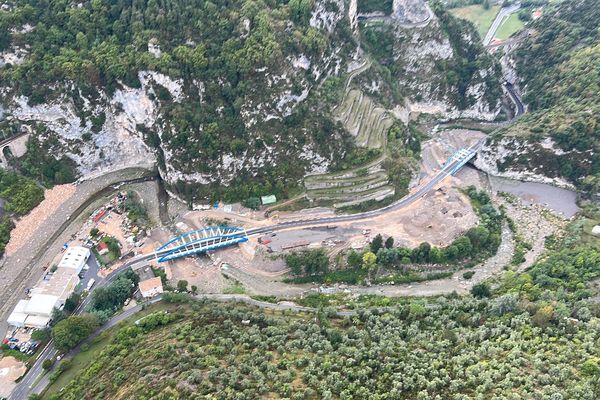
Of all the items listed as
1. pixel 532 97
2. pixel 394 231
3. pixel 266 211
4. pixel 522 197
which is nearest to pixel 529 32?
pixel 532 97

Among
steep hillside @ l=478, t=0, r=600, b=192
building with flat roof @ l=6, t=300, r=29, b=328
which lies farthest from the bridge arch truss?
steep hillside @ l=478, t=0, r=600, b=192

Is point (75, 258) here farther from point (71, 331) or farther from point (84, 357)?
point (84, 357)

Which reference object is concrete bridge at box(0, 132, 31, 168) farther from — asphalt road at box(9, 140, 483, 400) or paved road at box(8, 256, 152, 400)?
paved road at box(8, 256, 152, 400)

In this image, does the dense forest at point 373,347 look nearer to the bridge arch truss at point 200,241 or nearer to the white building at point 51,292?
the white building at point 51,292

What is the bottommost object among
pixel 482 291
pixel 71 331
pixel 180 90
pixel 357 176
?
pixel 482 291

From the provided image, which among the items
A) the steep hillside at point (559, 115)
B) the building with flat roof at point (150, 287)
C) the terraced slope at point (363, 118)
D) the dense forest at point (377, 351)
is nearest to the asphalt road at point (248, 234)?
the building with flat roof at point (150, 287)

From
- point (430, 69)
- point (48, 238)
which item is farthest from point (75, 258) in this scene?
point (430, 69)
